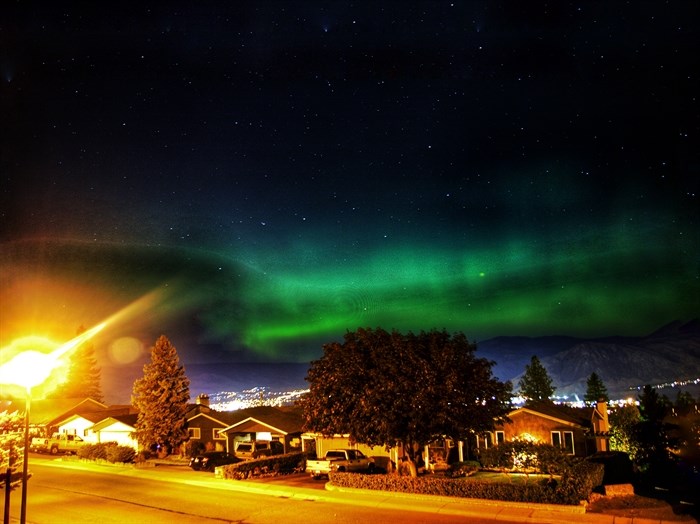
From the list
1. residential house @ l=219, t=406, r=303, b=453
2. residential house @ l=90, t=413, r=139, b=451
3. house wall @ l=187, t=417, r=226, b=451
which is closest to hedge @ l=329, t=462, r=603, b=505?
residential house @ l=219, t=406, r=303, b=453

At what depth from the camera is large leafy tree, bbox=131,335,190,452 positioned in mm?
49312

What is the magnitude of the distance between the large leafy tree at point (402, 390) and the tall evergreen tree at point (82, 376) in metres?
85.7

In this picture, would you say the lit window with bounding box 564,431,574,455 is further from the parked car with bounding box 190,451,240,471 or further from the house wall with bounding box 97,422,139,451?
the house wall with bounding box 97,422,139,451

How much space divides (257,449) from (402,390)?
835 inches

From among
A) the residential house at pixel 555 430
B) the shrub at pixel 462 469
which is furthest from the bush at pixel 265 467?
the residential house at pixel 555 430

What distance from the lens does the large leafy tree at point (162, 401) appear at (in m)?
49.3

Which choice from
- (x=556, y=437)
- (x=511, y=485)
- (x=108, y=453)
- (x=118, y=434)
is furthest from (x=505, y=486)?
(x=118, y=434)

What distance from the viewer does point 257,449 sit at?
147ft

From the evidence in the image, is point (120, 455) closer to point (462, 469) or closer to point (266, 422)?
point (266, 422)

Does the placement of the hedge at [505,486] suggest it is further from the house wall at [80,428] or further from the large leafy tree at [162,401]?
the house wall at [80,428]

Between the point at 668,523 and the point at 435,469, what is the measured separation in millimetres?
17598

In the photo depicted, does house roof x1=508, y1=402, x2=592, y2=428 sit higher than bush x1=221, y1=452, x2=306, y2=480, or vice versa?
house roof x1=508, y1=402, x2=592, y2=428

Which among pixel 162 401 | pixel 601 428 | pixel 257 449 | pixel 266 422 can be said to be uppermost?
pixel 162 401

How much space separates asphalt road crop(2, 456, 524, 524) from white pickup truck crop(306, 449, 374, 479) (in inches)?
29.8
